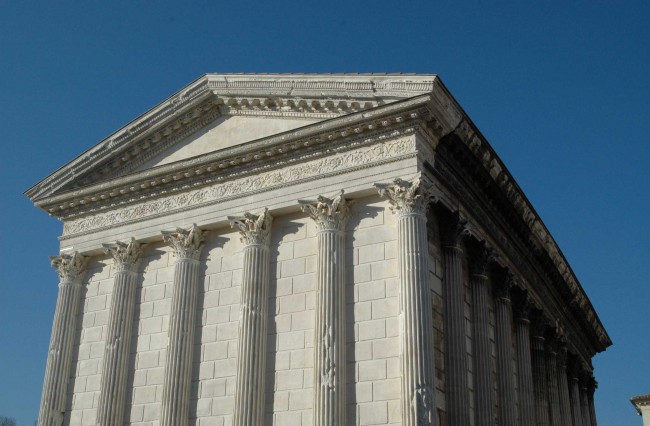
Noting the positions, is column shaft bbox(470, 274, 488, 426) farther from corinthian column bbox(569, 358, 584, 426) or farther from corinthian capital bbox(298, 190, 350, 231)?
corinthian column bbox(569, 358, 584, 426)

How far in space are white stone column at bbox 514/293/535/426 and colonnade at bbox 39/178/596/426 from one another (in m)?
0.04

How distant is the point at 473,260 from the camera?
71.2ft

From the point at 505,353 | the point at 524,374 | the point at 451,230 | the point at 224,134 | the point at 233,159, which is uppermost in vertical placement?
the point at 224,134

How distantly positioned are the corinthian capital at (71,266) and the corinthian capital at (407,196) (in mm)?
10130

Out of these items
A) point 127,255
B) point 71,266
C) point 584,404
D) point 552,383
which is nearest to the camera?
point 127,255

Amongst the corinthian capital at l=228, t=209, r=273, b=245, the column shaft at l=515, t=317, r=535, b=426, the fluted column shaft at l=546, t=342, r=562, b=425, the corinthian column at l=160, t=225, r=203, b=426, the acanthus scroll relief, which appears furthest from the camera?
the fluted column shaft at l=546, t=342, r=562, b=425

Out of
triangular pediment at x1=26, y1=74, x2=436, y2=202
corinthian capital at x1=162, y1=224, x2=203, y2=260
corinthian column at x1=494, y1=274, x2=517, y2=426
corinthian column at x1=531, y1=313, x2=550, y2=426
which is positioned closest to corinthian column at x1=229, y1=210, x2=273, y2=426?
corinthian capital at x1=162, y1=224, x2=203, y2=260

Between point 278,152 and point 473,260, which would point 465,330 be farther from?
point 278,152

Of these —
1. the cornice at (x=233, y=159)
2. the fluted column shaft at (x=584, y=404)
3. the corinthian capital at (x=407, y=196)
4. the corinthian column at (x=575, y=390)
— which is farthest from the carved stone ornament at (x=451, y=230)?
the fluted column shaft at (x=584, y=404)

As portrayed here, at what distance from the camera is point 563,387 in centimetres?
2989

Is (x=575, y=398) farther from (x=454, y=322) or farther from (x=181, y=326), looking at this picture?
(x=181, y=326)

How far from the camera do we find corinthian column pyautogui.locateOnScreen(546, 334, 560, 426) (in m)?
27.8

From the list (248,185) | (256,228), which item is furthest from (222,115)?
(256,228)

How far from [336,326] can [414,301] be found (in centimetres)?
196
